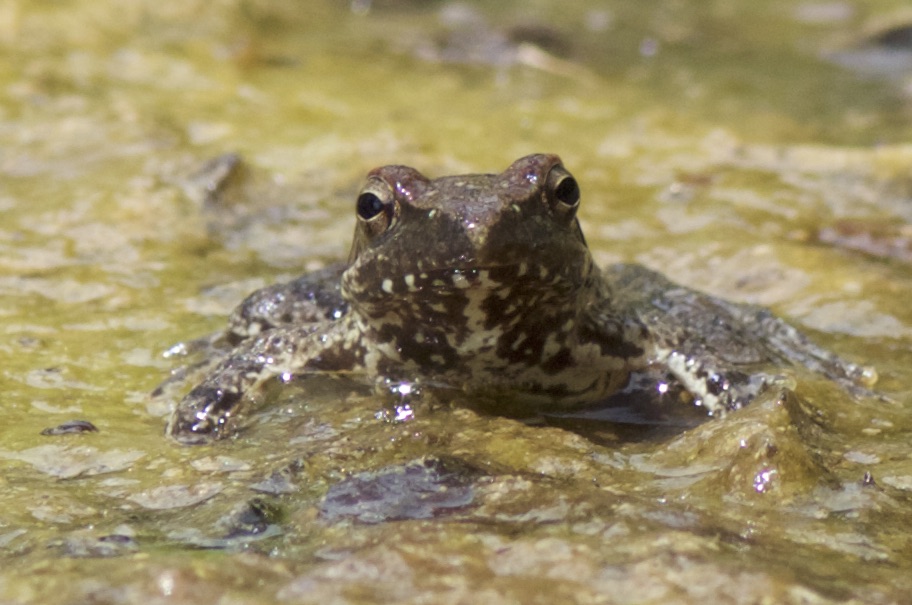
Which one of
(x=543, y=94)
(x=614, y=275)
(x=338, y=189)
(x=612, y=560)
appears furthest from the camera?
(x=543, y=94)

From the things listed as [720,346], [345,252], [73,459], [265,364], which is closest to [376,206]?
[265,364]

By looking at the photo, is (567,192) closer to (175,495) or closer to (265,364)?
(265,364)

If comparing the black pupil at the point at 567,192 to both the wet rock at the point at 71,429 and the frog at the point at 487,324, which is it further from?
the wet rock at the point at 71,429

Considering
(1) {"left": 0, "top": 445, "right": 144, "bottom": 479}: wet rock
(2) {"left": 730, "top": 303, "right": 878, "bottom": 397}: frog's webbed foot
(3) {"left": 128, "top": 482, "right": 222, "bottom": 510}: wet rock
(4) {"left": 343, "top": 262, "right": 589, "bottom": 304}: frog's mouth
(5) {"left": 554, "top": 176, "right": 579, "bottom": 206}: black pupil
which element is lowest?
(1) {"left": 0, "top": 445, "right": 144, "bottom": 479}: wet rock

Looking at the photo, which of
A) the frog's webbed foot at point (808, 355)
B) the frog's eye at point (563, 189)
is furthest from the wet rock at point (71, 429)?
the frog's webbed foot at point (808, 355)

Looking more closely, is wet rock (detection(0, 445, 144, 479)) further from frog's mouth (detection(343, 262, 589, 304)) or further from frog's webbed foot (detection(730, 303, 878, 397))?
frog's webbed foot (detection(730, 303, 878, 397))

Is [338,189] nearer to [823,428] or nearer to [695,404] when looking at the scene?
[695,404]

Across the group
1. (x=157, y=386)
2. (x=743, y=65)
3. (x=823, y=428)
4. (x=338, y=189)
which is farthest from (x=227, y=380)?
(x=743, y=65)

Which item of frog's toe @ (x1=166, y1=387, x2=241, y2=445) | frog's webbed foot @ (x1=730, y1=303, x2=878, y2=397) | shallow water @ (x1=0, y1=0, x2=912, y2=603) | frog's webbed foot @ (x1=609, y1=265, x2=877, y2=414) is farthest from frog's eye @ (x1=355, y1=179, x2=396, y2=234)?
frog's webbed foot @ (x1=730, y1=303, x2=878, y2=397)
